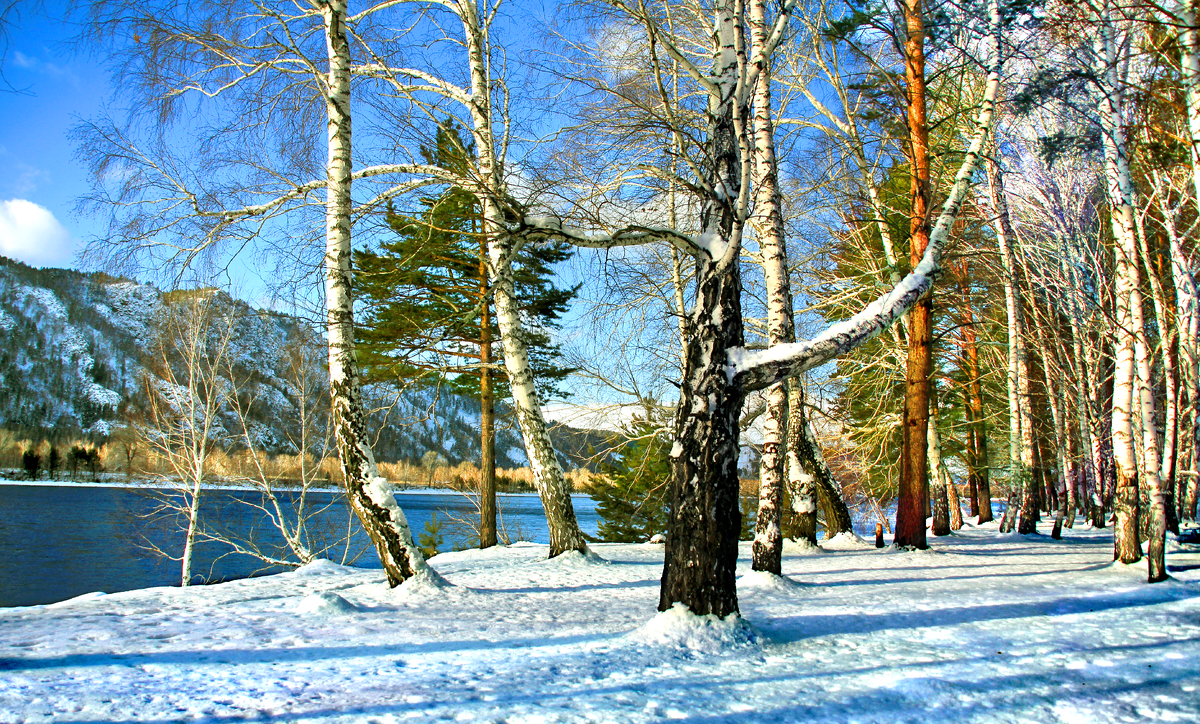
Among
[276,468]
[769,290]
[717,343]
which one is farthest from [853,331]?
[276,468]

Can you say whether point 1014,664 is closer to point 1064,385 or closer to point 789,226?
point 789,226

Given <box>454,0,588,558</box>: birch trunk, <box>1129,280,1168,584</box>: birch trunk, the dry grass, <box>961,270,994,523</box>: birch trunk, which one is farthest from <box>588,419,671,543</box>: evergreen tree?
<box>1129,280,1168,584</box>: birch trunk

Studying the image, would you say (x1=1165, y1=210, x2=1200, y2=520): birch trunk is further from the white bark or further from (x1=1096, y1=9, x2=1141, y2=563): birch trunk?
the white bark

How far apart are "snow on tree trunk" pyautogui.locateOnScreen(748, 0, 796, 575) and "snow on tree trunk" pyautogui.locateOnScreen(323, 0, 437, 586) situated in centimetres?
344

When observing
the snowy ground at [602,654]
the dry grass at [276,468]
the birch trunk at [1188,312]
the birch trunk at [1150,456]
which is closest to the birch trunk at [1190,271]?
the birch trunk at [1188,312]

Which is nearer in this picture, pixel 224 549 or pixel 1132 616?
pixel 1132 616

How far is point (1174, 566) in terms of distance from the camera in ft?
25.2

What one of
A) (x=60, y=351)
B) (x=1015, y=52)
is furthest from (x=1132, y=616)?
(x=60, y=351)

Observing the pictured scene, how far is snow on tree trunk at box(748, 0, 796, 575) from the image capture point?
6.55 metres

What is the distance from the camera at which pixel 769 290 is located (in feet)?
25.1

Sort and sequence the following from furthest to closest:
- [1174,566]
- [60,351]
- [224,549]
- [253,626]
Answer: [60,351] < [224,549] < [1174,566] < [253,626]

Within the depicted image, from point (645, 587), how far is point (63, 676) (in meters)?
4.72

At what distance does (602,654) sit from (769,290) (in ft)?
16.6

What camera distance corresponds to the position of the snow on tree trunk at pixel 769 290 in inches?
258
